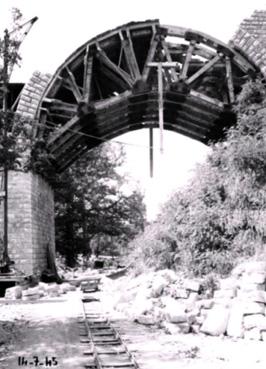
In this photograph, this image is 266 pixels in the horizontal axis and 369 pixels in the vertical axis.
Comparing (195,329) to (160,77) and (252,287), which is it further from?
(160,77)

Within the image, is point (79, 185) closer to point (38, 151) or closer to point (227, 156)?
point (38, 151)

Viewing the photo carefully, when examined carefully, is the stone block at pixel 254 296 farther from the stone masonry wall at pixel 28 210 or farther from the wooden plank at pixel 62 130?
the wooden plank at pixel 62 130

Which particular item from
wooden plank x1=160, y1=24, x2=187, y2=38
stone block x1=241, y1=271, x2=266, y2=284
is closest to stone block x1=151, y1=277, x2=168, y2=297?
stone block x1=241, y1=271, x2=266, y2=284

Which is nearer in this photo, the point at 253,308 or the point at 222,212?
the point at 253,308

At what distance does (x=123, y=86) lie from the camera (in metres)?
18.1

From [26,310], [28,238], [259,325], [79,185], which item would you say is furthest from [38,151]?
[79,185]

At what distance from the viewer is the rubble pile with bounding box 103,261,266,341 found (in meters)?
7.84

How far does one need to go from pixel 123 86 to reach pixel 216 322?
1178 cm

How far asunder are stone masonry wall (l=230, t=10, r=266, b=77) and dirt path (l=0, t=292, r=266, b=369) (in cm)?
1144

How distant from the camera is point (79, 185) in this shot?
1371 inches

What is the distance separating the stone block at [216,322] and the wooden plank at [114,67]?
10914mm

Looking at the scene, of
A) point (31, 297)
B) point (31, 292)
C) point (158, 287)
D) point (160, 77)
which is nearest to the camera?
point (158, 287)

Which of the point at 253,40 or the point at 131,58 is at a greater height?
the point at 253,40

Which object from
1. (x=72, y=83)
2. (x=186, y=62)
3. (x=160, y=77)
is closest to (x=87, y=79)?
(x=72, y=83)
